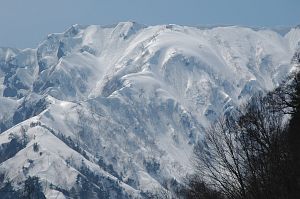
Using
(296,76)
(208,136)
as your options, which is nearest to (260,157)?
(208,136)

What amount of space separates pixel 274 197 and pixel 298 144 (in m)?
3.69

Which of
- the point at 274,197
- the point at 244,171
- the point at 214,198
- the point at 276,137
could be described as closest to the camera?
the point at 274,197

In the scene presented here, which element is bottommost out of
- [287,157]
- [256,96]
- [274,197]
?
[274,197]

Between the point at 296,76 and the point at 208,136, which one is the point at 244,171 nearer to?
the point at 208,136

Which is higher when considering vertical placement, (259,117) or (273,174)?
(259,117)

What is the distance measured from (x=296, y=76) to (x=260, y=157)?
25.0ft

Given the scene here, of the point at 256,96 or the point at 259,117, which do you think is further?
the point at 256,96

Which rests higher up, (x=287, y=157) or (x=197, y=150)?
(x=197, y=150)

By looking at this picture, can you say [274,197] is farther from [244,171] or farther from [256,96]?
[256,96]

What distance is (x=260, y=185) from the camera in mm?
28953

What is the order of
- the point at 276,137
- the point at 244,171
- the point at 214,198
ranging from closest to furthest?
the point at 276,137, the point at 244,171, the point at 214,198

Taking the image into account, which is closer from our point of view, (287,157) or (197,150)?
(287,157)

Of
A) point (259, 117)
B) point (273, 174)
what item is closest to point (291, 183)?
point (273, 174)

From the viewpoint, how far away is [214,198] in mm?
34531
